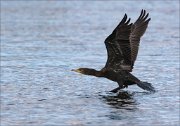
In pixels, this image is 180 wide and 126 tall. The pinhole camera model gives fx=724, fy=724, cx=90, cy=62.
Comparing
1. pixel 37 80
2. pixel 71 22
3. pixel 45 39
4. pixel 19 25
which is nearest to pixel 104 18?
pixel 71 22

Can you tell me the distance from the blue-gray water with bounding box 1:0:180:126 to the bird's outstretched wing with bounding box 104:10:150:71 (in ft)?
2.01

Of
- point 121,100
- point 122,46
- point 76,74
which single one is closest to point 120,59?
point 122,46

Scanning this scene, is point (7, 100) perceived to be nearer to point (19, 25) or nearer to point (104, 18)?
point (19, 25)

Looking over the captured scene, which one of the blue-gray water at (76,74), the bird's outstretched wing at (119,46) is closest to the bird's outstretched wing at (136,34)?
the bird's outstretched wing at (119,46)

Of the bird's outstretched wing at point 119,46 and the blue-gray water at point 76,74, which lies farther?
the bird's outstretched wing at point 119,46

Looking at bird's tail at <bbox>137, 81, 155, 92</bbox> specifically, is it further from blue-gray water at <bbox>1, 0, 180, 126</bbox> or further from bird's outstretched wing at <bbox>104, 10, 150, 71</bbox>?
bird's outstretched wing at <bbox>104, 10, 150, 71</bbox>

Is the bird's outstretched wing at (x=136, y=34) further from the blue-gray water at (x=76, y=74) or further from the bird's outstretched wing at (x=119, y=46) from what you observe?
the blue-gray water at (x=76, y=74)

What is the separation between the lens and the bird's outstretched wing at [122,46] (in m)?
15.4

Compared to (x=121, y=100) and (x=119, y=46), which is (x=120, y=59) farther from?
(x=121, y=100)

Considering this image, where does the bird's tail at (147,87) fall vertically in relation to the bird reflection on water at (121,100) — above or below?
above

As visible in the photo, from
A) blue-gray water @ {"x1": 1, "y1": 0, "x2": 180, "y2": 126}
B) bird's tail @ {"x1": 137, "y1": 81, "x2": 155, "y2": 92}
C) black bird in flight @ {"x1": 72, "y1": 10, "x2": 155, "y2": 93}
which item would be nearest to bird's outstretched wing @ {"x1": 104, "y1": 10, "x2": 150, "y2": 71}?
black bird in flight @ {"x1": 72, "y1": 10, "x2": 155, "y2": 93}

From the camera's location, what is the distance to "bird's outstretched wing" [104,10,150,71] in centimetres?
1542

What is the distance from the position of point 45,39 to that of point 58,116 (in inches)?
525

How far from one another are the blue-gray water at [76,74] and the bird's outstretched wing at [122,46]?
2.01ft
